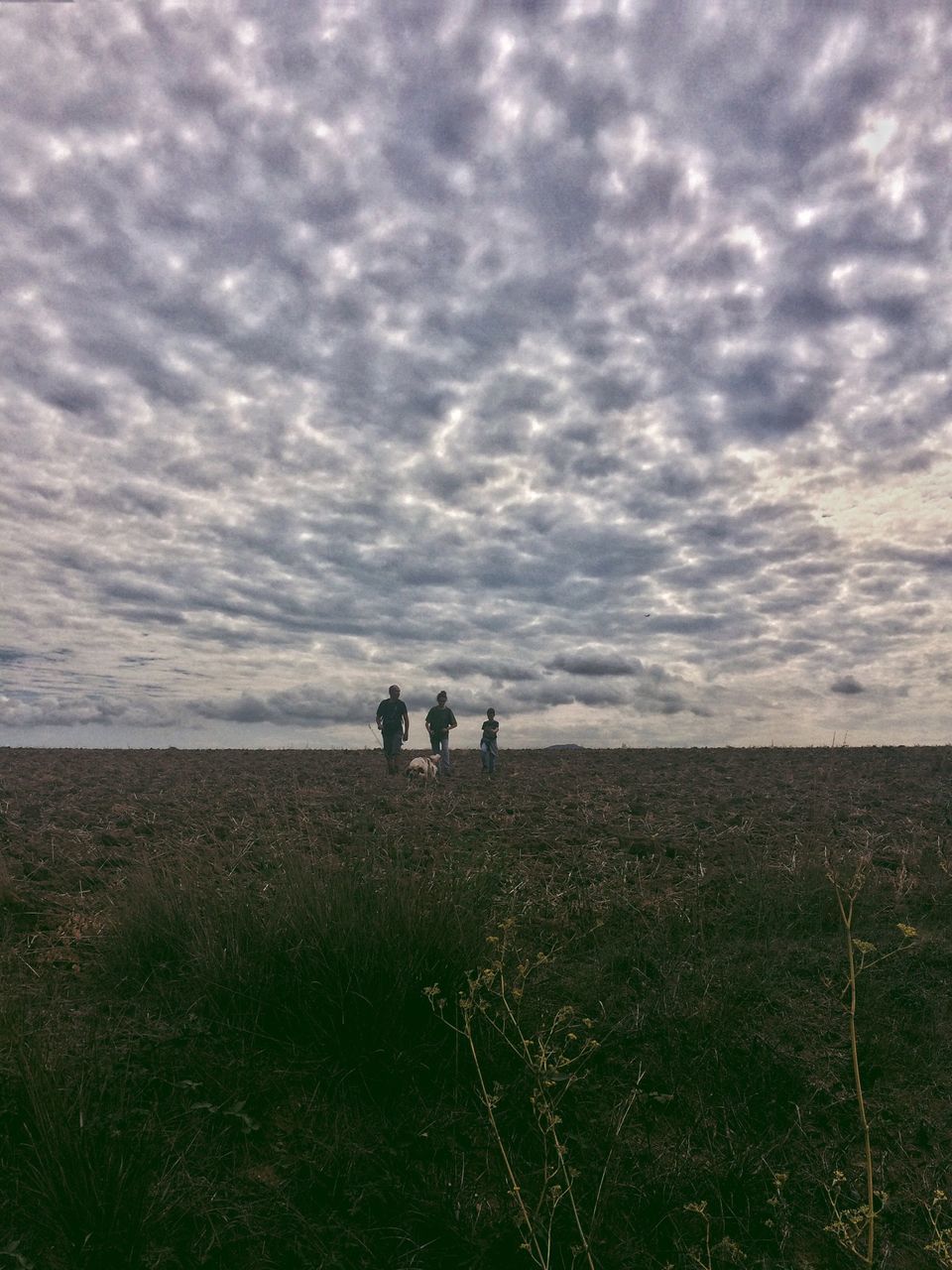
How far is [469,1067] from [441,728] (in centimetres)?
1434

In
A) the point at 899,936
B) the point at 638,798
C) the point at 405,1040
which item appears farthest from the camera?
the point at 638,798

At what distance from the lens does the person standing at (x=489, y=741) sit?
19531 millimetres

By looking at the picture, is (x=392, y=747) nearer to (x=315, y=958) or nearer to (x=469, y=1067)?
(x=315, y=958)

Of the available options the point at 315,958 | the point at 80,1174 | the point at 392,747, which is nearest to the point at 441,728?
the point at 392,747

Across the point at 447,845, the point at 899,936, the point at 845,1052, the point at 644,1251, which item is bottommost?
the point at 644,1251

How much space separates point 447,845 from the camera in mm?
9133

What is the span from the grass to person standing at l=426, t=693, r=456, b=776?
10678 millimetres

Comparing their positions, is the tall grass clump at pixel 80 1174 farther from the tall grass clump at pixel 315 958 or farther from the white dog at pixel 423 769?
the white dog at pixel 423 769

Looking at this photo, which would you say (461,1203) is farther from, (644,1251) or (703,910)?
(703,910)

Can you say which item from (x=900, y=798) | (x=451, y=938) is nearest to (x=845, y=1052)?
(x=451, y=938)

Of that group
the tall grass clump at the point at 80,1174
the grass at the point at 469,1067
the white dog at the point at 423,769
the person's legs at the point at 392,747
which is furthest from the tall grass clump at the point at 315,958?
the person's legs at the point at 392,747

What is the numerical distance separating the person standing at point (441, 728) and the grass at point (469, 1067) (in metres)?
10.7

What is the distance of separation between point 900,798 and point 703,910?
8.39 metres

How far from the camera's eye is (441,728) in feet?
62.4
